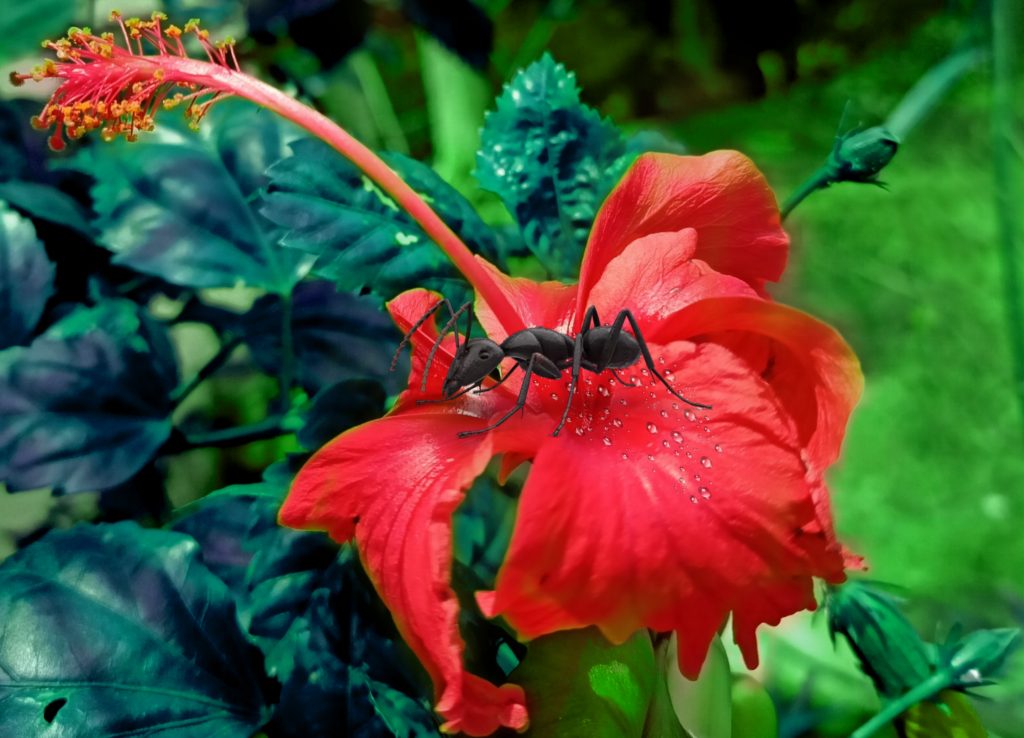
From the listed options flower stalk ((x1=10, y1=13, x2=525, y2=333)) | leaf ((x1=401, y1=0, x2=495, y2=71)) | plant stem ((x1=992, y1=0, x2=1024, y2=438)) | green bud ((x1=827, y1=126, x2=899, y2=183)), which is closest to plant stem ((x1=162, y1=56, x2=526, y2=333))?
flower stalk ((x1=10, y1=13, x2=525, y2=333))

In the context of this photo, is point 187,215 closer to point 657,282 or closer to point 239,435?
point 239,435

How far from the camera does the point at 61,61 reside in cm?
30

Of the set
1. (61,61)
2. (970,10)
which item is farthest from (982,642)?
(970,10)

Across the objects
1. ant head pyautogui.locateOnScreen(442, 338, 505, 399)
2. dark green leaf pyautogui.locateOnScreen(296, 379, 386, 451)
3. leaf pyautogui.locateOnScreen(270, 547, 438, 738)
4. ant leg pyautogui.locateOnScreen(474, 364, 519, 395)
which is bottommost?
leaf pyautogui.locateOnScreen(270, 547, 438, 738)

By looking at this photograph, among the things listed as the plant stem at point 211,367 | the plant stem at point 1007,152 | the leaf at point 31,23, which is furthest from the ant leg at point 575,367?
the plant stem at point 1007,152

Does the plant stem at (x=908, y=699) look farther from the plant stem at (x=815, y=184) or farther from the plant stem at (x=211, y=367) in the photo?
the plant stem at (x=211, y=367)

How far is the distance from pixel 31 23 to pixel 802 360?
0.40 m

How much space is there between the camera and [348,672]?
287mm

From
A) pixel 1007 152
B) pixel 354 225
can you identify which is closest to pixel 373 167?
pixel 354 225

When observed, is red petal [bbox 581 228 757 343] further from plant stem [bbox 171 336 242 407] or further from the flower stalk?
plant stem [bbox 171 336 242 407]

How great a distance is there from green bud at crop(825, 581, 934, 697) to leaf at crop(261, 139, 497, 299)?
6.8 inches

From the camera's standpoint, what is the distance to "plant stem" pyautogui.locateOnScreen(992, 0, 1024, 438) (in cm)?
63

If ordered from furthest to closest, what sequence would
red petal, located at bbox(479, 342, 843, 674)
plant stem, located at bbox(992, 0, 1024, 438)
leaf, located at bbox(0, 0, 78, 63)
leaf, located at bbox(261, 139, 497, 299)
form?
plant stem, located at bbox(992, 0, 1024, 438), leaf, located at bbox(0, 0, 78, 63), leaf, located at bbox(261, 139, 497, 299), red petal, located at bbox(479, 342, 843, 674)

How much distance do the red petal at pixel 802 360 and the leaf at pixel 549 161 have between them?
5.2 inches
